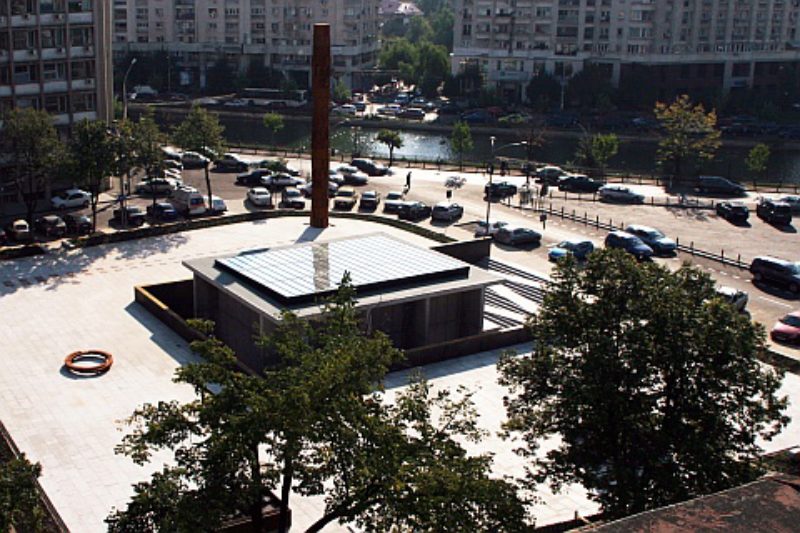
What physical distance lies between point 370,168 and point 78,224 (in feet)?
90.0

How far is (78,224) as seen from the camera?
61562 millimetres

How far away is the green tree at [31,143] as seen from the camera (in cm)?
6194

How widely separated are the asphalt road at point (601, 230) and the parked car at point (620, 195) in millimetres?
1097

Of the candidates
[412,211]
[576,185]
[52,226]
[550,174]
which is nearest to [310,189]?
[412,211]

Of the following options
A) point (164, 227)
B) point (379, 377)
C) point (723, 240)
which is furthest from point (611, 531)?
point (723, 240)

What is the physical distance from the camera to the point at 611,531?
12078 mm

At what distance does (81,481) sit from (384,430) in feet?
44.9

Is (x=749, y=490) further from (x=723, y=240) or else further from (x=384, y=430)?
(x=723, y=240)

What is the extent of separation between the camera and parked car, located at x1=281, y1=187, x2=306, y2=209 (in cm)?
6912

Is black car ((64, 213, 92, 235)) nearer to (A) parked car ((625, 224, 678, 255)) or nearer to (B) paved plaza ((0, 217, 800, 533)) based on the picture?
(B) paved plaza ((0, 217, 800, 533))

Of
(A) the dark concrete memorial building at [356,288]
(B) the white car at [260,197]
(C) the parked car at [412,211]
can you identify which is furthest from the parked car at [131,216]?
(A) the dark concrete memorial building at [356,288]

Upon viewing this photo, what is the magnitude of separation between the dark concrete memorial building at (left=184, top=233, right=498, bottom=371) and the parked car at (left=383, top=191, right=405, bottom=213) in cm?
2121

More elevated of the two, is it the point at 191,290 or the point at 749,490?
the point at 749,490

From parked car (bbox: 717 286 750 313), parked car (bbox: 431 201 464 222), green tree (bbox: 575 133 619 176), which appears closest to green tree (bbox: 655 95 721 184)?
green tree (bbox: 575 133 619 176)
